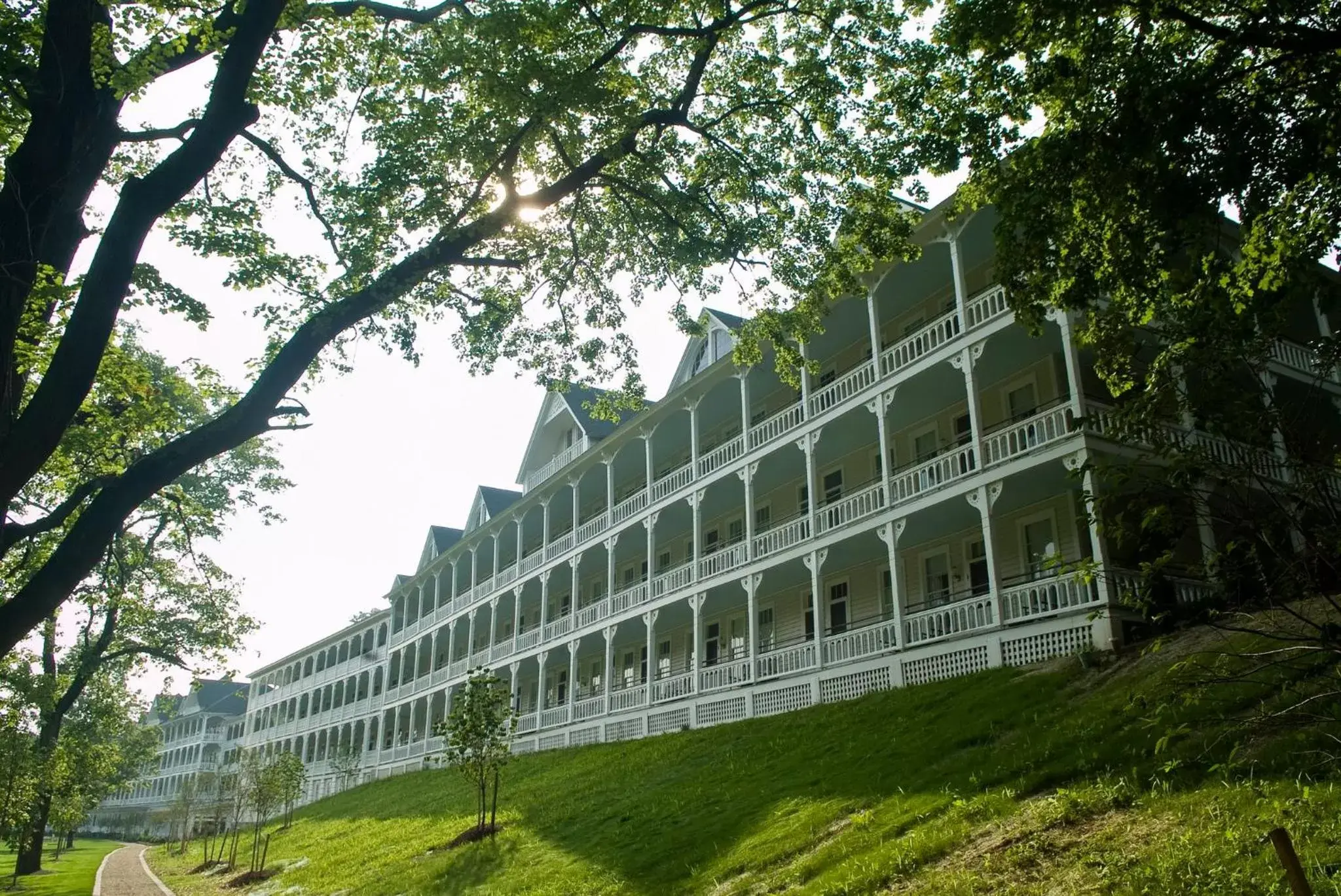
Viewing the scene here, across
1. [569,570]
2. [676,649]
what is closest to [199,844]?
[569,570]

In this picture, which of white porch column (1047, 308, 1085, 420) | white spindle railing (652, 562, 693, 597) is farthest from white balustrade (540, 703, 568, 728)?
white porch column (1047, 308, 1085, 420)

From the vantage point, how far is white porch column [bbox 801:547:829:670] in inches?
890

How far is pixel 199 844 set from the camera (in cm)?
4741

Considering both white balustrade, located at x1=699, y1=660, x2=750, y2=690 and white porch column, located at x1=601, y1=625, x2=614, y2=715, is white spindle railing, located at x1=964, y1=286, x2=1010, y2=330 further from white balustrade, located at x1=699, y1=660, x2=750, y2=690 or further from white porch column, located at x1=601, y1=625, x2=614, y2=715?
white porch column, located at x1=601, y1=625, x2=614, y2=715

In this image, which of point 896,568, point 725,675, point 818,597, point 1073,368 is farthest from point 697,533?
point 1073,368

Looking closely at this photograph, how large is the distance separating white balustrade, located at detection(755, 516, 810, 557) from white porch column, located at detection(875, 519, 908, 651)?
8.99 feet

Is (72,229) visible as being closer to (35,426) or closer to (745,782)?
(35,426)

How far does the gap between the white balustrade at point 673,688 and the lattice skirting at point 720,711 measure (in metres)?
0.84

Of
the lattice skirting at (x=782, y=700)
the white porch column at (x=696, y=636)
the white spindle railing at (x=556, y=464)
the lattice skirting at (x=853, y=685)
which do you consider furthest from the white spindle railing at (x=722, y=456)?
the white spindle railing at (x=556, y=464)

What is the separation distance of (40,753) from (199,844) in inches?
843

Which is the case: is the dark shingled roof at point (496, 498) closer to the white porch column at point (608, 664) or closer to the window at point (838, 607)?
the white porch column at point (608, 664)

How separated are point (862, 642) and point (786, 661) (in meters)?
2.84

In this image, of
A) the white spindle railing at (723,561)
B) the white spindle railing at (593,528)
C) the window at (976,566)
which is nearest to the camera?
the window at (976,566)

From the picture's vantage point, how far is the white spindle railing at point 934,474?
67.3 ft
